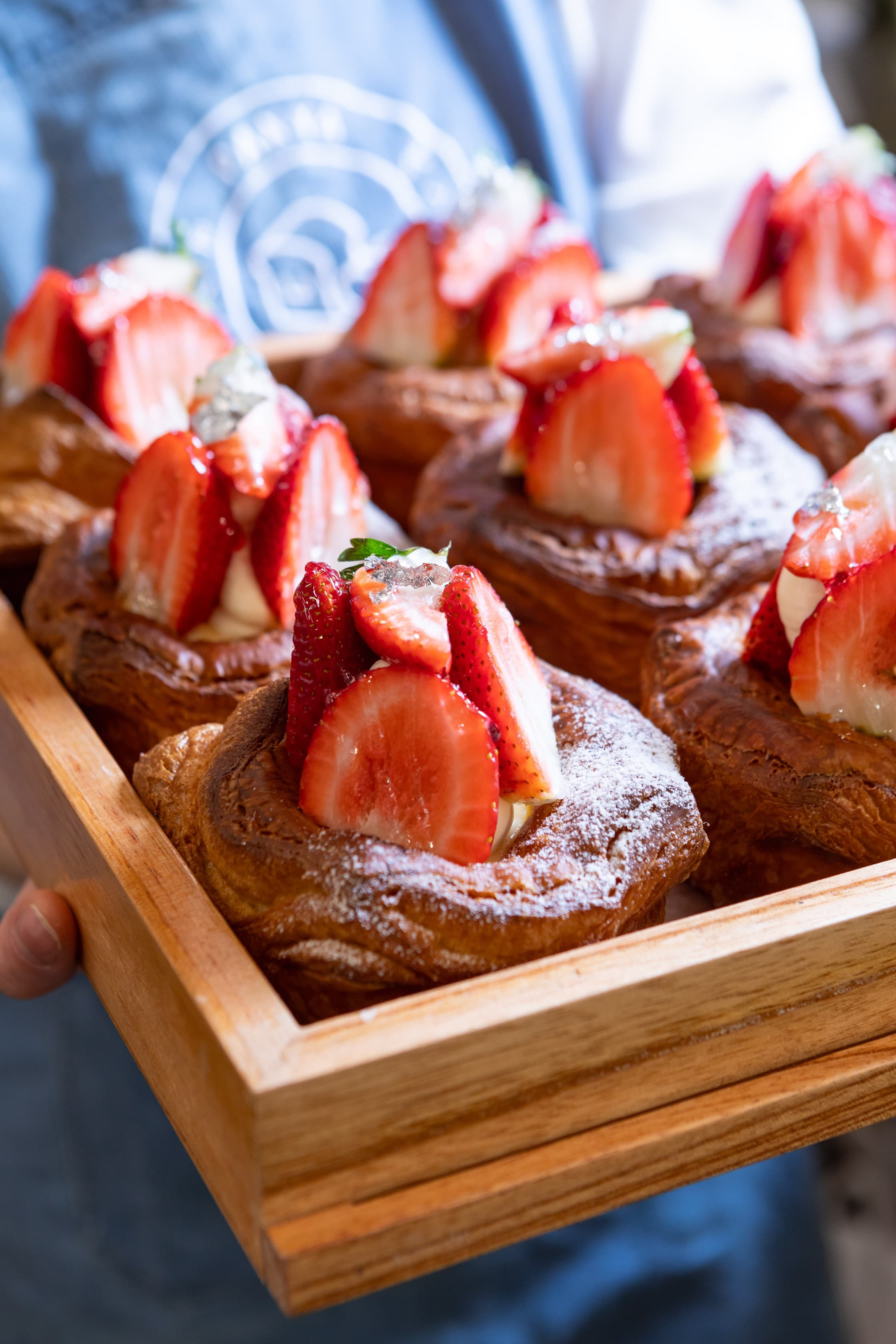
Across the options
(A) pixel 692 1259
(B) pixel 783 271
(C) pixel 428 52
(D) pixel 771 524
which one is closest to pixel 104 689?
(D) pixel 771 524

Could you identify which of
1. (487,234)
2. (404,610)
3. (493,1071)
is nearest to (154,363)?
(487,234)

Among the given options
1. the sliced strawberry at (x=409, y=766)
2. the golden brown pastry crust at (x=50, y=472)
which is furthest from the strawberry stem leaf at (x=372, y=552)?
the golden brown pastry crust at (x=50, y=472)

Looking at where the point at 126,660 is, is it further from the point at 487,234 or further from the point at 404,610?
the point at 487,234

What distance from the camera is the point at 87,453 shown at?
2.06 metres

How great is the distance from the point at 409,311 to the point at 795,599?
1225 millimetres

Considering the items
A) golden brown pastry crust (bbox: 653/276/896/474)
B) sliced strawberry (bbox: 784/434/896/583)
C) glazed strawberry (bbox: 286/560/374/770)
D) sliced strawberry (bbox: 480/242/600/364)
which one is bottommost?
golden brown pastry crust (bbox: 653/276/896/474)

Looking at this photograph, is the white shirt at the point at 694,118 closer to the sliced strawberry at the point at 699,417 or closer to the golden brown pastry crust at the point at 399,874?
the sliced strawberry at the point at 699,417

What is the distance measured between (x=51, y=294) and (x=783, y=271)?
1.36 m

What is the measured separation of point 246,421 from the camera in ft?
5.19

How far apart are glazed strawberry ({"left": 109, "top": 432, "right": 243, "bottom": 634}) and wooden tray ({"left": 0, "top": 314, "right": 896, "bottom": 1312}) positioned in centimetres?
43

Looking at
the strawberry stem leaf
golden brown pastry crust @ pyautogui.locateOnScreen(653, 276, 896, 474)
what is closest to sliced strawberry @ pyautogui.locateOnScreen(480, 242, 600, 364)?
golden brown pastry crust @ pyautogui.locateOnScreen(653, 276, 896, 474)

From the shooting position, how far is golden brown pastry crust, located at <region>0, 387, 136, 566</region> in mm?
2033

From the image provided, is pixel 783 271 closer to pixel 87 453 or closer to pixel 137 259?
pixel 137 259

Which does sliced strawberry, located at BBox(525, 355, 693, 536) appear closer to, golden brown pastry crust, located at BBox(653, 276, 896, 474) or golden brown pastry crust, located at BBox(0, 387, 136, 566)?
golden brown pastry crust, located at BBox(653, 276, 896, 474)
